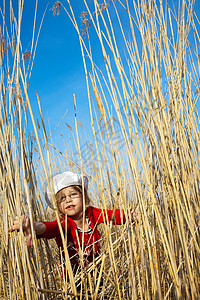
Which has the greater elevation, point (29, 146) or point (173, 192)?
point (29, 146)

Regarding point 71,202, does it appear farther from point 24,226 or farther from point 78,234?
point 24,226

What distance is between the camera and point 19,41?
741mm

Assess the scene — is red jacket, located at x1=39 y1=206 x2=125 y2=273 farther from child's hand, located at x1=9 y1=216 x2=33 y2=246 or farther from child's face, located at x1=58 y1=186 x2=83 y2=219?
child's hand, located at x1=9 y1=216 x2=33 y2=246

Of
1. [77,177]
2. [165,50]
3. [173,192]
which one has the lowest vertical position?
[173,192]

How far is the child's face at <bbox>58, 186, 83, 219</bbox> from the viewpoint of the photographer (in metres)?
1.31

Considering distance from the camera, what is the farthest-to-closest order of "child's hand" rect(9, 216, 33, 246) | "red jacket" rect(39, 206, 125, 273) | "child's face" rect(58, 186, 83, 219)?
"child's face" rect(58, 186, 83, 219) < "red jacket" rect(39, 206, 125, 273) < "child's hand" rect(9, 216, 33, 246)

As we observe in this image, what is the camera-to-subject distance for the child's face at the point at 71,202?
1311 mm

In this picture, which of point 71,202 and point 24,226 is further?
point 71,202

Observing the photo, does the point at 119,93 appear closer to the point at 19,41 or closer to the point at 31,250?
the point at 19,41

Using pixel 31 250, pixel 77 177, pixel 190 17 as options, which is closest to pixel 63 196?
pixel 77 177

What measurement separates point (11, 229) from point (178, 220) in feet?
1.54

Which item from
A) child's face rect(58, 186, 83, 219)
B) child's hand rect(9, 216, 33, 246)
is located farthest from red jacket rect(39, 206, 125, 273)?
child's hand rect(9, 216, 33, 246)

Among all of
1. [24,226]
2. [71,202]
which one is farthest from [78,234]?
[24,226]

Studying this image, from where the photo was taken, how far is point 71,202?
1.32 m
